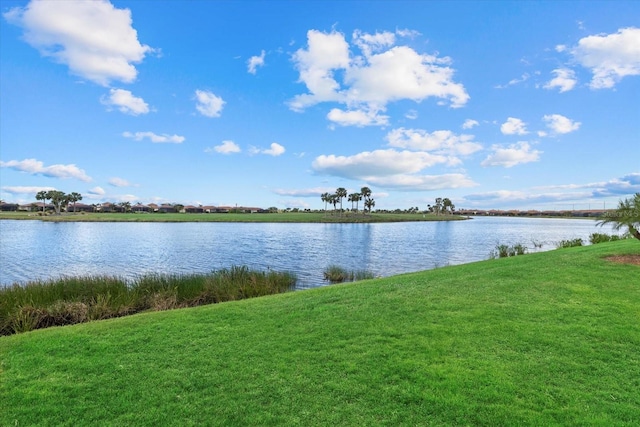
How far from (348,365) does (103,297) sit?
9.45 metres

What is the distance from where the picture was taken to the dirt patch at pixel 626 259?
11875 millimetres

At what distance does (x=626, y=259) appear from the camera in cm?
1235

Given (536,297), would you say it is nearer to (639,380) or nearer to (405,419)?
(639,380)

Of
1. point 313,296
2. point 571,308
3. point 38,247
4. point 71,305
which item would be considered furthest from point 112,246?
point 571,308

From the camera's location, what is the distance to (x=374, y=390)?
447 cm

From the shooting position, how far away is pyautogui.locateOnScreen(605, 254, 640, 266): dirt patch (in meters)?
11.9

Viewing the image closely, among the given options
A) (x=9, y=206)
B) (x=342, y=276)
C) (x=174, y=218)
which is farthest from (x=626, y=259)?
(x=9, y=206)

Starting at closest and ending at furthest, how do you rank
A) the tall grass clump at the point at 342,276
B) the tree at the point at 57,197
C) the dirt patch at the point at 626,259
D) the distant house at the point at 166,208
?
1. the dirt patch at the point at 626,259
2. the tall grass clump at the point at 342,276
3. the tree at the point at 57,197
4. the distant house at the point at 166,208

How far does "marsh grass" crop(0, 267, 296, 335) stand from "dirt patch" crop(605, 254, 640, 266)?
40.6 feet

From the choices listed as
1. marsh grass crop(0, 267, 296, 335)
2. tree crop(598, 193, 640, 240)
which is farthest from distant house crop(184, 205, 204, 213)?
tree crop(598, 193, 640, 240)

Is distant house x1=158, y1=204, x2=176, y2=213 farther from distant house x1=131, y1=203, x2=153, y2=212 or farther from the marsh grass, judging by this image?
the marsh grass

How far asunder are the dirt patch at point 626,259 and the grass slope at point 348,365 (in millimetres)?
4884

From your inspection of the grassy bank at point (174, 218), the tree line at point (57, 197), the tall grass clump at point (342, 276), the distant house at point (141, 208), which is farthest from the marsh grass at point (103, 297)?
the distant house at point (141, 208)

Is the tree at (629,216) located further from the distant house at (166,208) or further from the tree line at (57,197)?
the distant house at (166,208)
